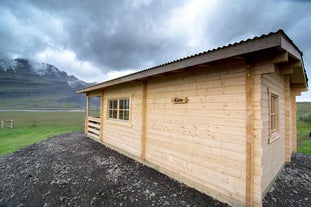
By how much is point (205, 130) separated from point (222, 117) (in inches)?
18.0

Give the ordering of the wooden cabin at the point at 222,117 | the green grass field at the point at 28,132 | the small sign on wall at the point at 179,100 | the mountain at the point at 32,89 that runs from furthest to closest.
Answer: the mountain at the point at 32,89 → the green grass field at the point at 28,132 → the small sign on wall at the point at 179,100 → the wooden cabin at the point at 222,117

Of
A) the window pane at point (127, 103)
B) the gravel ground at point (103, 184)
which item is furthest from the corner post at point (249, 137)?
the window pane at point (127, 103)

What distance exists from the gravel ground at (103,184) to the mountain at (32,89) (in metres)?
81.2

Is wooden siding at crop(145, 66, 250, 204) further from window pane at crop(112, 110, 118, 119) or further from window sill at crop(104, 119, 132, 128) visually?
window pane at crop(112, 110, 118, 119)

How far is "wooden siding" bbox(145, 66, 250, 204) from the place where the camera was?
2.57m

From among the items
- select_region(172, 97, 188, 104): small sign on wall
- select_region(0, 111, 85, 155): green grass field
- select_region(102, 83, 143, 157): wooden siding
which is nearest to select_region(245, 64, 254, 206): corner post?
select_region(172, 97, 188, 104): small sign on wall

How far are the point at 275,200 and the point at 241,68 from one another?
8.38 feet

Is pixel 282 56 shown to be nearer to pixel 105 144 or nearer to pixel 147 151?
pixel 147 151

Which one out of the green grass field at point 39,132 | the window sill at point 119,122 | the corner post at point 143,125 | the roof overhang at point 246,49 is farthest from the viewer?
the green grass field at point 39,132

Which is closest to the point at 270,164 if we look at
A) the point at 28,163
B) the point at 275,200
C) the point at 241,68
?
the point at 275,200

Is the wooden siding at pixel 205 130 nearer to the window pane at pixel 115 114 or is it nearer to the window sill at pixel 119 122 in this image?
the window sill at pixel 119 122

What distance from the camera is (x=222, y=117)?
9.07 feet

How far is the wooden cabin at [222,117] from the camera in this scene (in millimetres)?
2355

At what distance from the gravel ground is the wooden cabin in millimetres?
318
